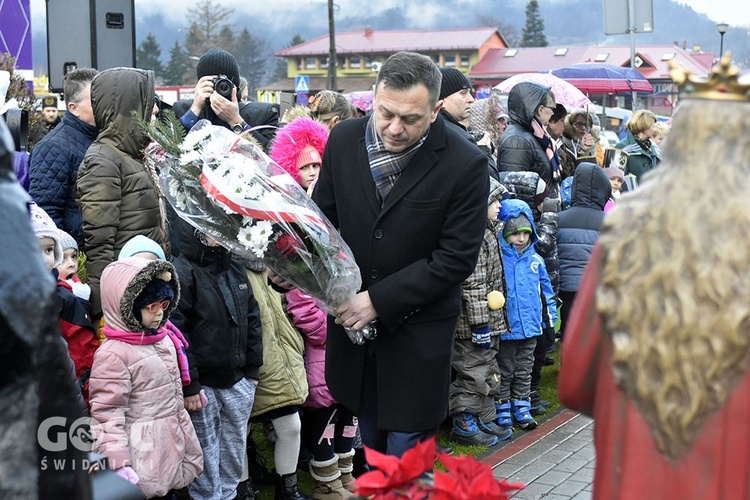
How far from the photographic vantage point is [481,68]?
10250 centimetres

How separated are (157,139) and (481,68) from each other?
330ft

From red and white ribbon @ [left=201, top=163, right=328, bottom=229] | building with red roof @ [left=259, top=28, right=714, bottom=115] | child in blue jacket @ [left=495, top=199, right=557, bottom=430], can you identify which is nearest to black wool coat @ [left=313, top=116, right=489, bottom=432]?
red and white ribbon @ [left=201, top=163, right=328, bottom=229]

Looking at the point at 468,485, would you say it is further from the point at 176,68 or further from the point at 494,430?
the point at 176,68

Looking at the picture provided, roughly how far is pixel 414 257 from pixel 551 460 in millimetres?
2922

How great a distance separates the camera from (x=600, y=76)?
20500 mm

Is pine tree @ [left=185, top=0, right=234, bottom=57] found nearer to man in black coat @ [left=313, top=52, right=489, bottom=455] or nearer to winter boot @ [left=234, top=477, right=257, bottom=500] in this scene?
winter boot @ [left=234, top=477, right=257, bottom=500]

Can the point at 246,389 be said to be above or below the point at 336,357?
below

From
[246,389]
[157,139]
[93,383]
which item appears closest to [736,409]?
[157,139]

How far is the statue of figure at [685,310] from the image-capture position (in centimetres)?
213

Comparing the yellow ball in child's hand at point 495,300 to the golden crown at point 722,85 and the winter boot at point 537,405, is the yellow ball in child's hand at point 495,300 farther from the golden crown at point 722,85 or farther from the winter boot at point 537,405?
the golden crown at point 722,85

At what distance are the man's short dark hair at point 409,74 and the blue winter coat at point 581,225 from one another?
4504 mm

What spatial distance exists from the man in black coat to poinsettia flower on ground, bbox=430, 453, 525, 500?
130 cm

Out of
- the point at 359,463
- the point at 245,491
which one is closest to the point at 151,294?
the point at 245,491

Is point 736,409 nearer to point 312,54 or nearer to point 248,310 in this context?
point 248,310
